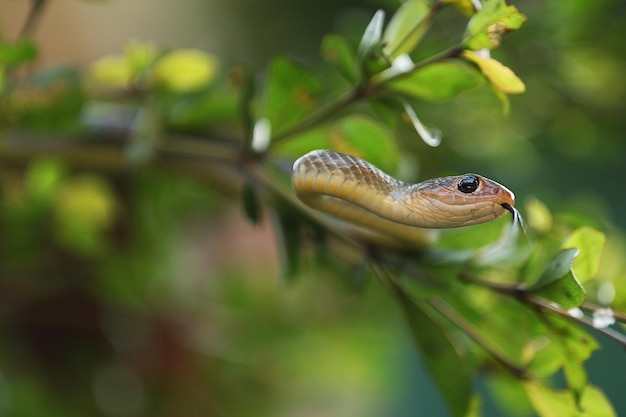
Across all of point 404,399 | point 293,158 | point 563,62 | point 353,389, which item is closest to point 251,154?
point 293,158

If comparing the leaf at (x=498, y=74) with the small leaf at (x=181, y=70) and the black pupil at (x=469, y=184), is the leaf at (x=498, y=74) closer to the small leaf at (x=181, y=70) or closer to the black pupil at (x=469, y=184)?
A: the black pupil at (x=469, y=184)

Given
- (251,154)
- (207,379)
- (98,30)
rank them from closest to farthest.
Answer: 1. (251,154)
2. (207,379)
3. (98,30)

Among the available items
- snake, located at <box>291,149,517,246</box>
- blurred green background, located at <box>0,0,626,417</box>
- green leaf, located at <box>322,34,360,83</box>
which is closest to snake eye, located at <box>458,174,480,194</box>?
snake, located at <box>291,149,517,246</box>

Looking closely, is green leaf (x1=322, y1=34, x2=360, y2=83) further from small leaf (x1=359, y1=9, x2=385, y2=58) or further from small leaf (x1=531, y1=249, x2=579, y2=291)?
small leaf (x1=531, y1=249, x2=579, y2=291)

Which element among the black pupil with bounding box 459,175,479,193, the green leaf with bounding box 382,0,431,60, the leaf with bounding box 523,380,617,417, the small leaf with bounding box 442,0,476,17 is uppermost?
the small leaf with bounding box 442,0,476,17

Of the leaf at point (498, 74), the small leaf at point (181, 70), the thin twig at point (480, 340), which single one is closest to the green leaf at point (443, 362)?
the thin twig at point (480, 340)

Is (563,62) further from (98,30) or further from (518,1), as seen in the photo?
(98,30)
